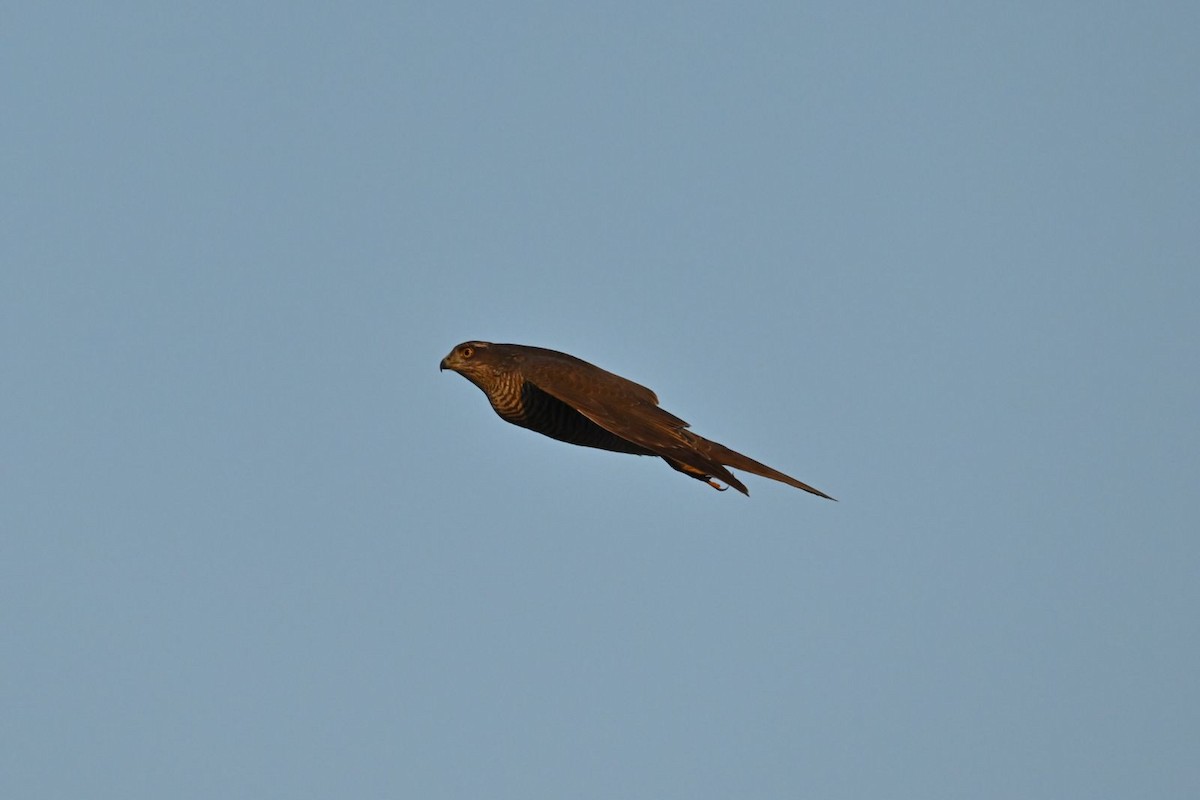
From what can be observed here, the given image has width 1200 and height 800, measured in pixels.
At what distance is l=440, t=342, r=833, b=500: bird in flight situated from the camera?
15.7 m

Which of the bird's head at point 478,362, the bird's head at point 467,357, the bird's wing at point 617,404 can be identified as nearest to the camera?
the bird's wing at point 617,404

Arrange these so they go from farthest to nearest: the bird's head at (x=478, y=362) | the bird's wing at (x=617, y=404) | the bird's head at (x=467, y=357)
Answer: the bird's head at (x=467, y=357)
the bird's head at (x=478, y=362)
the bird's wing at (x=617, y=404)

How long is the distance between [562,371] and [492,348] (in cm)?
93

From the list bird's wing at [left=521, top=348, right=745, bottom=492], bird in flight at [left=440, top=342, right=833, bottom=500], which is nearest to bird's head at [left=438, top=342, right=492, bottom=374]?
bird in flight at [left=440, top=342, right=833, bottom=500]

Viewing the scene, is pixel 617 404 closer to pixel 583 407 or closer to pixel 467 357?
pixel 583 407

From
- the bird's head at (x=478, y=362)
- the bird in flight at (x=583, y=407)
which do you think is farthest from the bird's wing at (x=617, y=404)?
the bird's head at (x=478, y=362)

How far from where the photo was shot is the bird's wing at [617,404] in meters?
15.6

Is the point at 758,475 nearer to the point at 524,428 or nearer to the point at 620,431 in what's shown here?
the point at 620,431

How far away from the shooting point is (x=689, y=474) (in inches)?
655

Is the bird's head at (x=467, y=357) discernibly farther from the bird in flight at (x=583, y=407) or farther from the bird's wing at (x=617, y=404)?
the bird's wing at (x=617, y=404)

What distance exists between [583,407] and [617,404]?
0.45 meters

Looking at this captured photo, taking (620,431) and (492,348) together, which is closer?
(620,431)

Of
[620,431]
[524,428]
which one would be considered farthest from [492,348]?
[620,431]

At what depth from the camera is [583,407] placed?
52.2 feet
